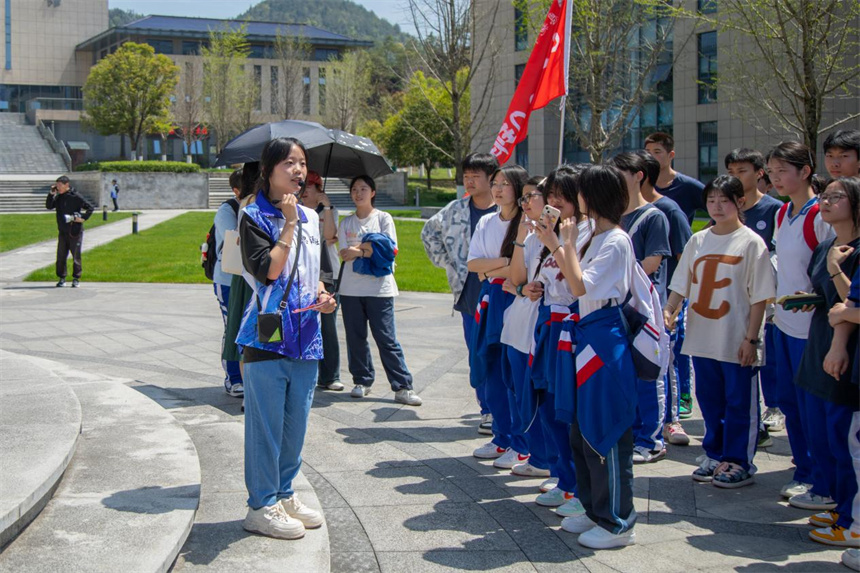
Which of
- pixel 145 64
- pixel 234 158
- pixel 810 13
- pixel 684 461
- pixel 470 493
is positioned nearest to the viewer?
pixel 470 493

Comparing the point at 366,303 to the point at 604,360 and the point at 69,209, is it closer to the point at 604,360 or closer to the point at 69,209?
the point at 604,360

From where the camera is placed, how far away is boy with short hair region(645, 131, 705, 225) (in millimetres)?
6824

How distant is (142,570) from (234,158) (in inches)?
136

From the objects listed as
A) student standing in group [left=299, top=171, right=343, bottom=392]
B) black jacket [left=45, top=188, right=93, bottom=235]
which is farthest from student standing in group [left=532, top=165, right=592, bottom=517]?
black jacket [left=45, top=188, right=93, bottom=235]

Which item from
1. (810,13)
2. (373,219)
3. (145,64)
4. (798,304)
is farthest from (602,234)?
(145,64)

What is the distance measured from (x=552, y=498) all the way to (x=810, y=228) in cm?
210

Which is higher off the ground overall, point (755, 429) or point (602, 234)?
point (602, 234)

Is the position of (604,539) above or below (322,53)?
below

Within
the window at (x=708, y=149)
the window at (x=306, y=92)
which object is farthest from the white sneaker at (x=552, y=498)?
the window at (x=306, y=92)

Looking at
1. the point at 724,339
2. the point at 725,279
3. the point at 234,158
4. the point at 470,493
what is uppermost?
the point at 234,158

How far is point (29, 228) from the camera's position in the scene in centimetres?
2877

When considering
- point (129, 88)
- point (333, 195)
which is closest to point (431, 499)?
point (333, 195)

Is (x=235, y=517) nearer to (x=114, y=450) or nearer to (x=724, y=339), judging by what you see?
(x=114, y=450)

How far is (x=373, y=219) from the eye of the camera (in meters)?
7.64
